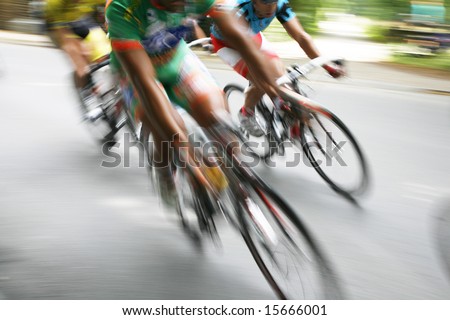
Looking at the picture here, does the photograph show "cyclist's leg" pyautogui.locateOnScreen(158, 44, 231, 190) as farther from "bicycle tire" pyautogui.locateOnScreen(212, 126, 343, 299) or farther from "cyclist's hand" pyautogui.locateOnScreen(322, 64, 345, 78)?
"cyclist's hand" pyautogui.locateOnScreen(322, 64, 345, 78)

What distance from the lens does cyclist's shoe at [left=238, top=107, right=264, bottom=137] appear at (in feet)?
18.8

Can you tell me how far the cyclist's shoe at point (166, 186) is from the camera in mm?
4211

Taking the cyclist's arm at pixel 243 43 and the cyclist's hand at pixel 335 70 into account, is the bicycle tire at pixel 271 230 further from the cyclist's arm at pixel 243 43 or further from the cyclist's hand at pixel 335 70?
the cyclist's hand at pixel 335 70

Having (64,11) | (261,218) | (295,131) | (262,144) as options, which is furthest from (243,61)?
(261,218)

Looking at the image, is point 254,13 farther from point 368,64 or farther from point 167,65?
point 368,64

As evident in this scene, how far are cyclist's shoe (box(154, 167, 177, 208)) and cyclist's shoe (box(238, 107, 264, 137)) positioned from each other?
5.10 feet

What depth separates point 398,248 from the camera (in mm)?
4316

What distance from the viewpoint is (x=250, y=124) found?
5.78 metres

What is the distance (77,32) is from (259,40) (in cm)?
203

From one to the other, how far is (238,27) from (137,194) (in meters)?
2.11

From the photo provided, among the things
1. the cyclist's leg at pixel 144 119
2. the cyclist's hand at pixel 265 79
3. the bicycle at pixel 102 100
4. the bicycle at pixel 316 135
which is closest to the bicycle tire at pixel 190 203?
the cyclist's leg at pixel 144 119

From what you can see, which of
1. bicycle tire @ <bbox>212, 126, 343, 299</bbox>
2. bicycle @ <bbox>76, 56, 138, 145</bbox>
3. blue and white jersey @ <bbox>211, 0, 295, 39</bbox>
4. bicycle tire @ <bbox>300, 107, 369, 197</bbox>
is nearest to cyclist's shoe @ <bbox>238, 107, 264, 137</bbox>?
bicycle tire @ <bbox>300, 107, 369, 197</bbox>

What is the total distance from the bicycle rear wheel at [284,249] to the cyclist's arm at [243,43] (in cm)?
102
